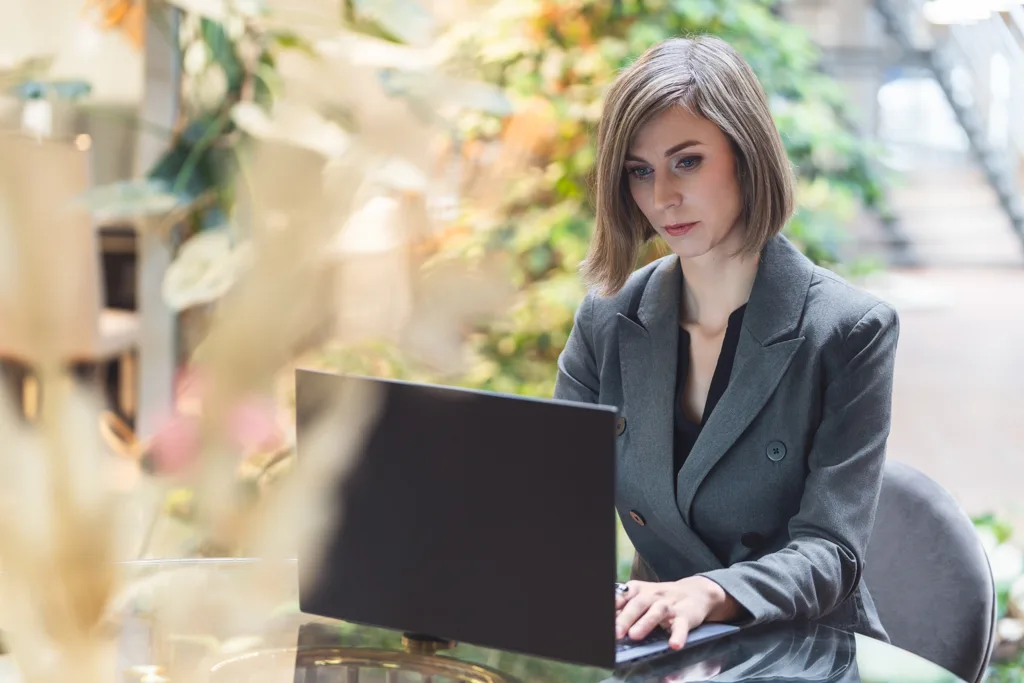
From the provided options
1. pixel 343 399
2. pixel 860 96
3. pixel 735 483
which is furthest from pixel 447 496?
pixel 860 96

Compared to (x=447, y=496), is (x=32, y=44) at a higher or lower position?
higher

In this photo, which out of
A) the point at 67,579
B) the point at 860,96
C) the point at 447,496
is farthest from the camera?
the point at 860,96

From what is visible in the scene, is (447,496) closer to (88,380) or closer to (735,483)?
(735,483)

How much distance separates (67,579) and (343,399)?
0.19 feet

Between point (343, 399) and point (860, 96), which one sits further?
point (860, 96)

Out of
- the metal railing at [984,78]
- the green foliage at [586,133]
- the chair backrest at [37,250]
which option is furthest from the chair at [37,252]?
the metal railing at [984,78]

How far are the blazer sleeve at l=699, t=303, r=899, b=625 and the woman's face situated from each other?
218 mm

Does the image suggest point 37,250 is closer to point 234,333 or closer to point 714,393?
point 234,333

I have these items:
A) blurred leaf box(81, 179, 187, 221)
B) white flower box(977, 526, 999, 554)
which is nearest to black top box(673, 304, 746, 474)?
blurred leaf box(81, 179, 187, 221)

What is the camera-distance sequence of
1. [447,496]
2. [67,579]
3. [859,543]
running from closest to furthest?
[67,579]
[447,496]
[859,543]

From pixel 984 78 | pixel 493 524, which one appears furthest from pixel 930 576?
pixel 984 78

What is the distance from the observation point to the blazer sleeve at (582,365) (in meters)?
1.56

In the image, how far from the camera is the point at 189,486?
0.21 metres

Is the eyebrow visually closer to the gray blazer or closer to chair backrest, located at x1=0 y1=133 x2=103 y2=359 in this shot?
the gray blazer
